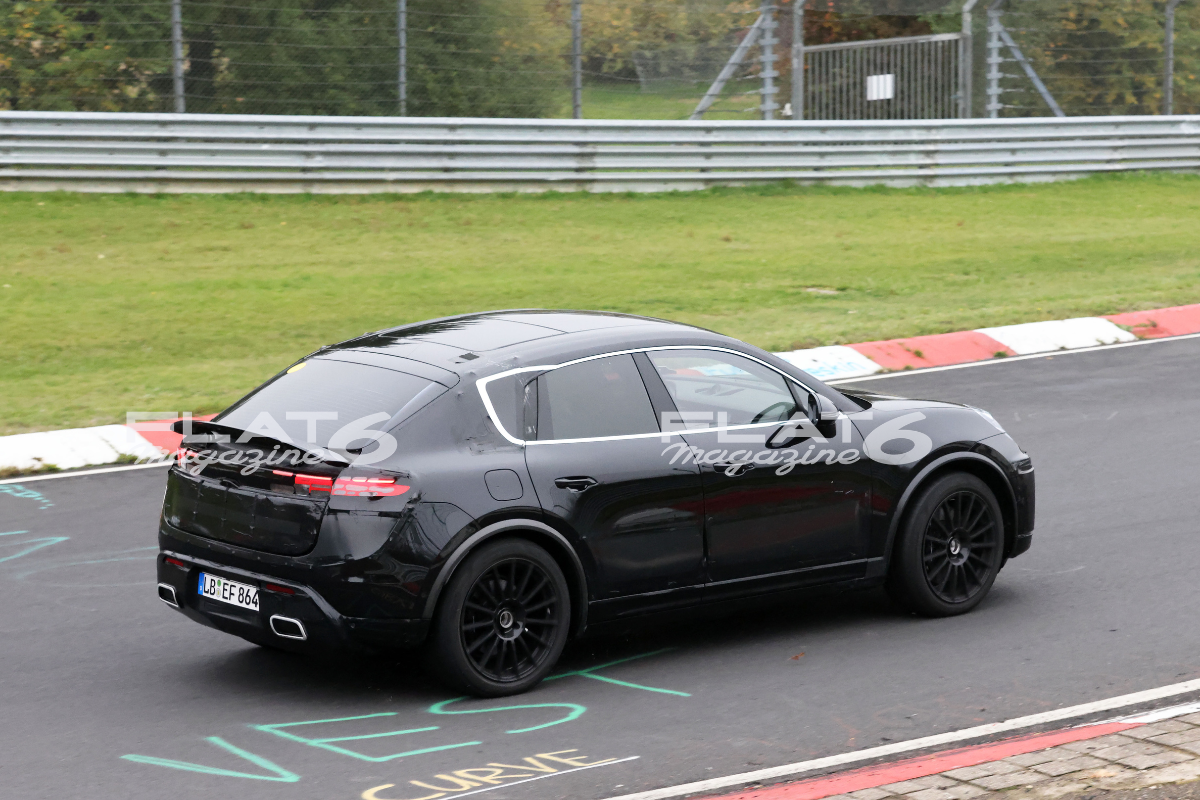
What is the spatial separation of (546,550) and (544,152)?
52.8 ft

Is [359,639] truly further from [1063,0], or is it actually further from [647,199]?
[1063,0]

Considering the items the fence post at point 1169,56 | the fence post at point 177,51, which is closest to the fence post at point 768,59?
the fence post at point 1169,56

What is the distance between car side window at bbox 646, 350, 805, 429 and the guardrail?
14.2 meters

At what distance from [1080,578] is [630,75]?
15.4 m

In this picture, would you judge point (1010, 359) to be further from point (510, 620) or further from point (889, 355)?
point (510, 620)

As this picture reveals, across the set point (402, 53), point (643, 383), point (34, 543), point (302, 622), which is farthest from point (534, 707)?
point (402, 53)

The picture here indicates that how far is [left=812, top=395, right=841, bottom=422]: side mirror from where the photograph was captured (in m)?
7.07

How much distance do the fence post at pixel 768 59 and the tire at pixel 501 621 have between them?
18439 mm

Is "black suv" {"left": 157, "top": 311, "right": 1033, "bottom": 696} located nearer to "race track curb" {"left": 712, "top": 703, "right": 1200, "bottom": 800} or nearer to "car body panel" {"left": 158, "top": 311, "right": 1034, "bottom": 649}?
"car body panel" {"left": 158, "top": 311, "right": 1034, "bottom": 649}

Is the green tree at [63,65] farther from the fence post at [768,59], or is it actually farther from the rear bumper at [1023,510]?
the rear bumper at [1023,510]

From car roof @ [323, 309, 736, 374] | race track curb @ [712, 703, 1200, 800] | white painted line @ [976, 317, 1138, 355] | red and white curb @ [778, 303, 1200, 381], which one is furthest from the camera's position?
white painted line @ [976, 317, 1138, 355]

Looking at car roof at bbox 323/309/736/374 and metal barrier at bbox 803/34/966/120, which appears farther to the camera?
metal barrier at bbox 803/34/966/120

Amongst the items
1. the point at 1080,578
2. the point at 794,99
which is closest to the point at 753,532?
the point at 1080,578

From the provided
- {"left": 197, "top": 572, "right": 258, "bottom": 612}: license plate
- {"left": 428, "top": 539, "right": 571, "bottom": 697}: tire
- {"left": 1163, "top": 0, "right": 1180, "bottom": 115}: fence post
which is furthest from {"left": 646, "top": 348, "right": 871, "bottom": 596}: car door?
{"left": 1163, "top": 0, "right": 1180, "bottom": 115}: fence post
